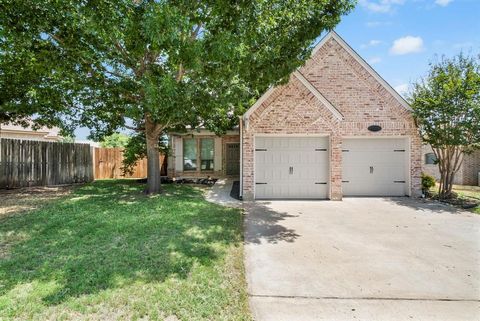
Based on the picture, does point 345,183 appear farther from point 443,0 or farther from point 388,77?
point 443,0

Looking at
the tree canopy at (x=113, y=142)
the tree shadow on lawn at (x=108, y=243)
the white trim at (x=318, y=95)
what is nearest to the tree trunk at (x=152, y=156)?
the tree shadow on lawn at (x=108, y=243)

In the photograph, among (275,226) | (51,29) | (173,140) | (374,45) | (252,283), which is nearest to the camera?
(252,283)

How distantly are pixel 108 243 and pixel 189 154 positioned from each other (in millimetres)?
12395

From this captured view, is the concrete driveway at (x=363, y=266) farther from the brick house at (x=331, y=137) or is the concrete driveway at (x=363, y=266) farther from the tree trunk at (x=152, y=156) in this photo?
the tree trunk at (x=152, y=156)

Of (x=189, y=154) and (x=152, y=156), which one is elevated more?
(x=189, y=154)

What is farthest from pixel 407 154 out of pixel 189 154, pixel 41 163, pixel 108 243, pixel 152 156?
pixel 41 163

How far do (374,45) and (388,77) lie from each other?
4.81ft

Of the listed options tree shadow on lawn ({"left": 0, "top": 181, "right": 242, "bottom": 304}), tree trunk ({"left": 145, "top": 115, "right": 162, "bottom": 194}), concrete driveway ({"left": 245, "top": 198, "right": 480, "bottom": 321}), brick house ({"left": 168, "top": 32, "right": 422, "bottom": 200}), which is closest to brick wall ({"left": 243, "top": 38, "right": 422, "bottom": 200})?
brick house ({"left": 168, "top": 32, "right": 422, "bottom": 200})

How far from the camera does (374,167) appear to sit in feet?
38.1

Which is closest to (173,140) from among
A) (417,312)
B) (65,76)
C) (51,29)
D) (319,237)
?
(65,76)

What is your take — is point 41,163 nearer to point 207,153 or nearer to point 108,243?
point 207,153

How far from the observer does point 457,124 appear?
10.4 metres

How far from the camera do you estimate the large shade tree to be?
6.69m

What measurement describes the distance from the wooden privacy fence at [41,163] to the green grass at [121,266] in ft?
20.2
